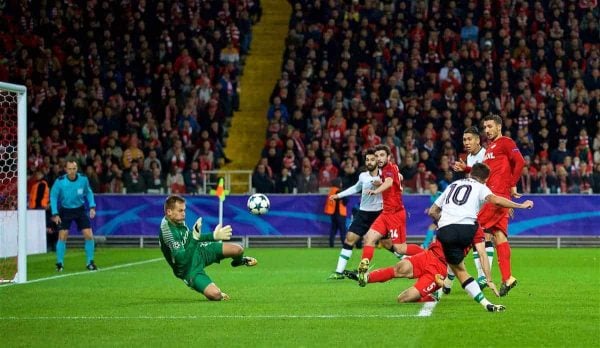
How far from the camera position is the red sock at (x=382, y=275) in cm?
1360

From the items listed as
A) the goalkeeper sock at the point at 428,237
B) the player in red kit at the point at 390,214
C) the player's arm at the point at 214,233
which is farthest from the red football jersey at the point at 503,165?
the goalkeeper sock at the point at 428,237

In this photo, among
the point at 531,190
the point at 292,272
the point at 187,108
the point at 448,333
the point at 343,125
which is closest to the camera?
the point at 448,333

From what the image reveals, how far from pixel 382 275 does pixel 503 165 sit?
97.4 inches

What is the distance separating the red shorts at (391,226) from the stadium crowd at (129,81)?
13.2 meters

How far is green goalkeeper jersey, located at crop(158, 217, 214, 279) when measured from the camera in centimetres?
1398

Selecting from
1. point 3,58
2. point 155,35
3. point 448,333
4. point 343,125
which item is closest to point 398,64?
point 343,125

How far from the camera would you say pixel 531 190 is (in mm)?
27891

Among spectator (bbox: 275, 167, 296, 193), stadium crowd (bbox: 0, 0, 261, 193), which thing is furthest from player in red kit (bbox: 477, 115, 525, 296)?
stadium crowd (bbox: 0, 0, 261, 193)

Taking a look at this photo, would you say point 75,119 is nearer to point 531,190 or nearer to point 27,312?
point 531,190

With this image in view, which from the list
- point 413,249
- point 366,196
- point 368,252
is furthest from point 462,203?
point 366,196

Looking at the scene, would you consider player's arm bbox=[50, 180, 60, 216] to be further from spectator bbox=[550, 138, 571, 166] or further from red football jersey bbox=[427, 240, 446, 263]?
spectator bbox=[550, 138, 571, 166]

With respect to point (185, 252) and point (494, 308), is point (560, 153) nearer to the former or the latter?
point (185, 252)

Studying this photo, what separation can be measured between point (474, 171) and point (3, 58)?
25.2 m

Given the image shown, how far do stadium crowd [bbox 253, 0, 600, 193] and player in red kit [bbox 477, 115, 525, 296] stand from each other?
11.2m
